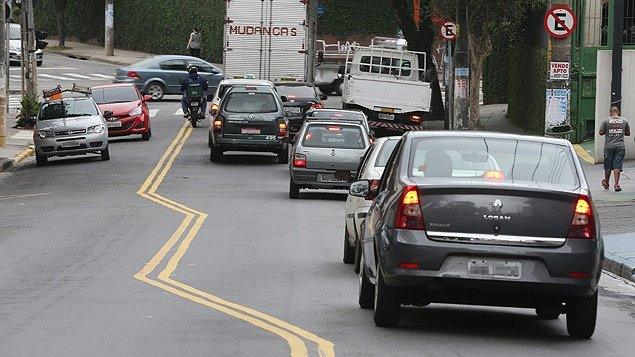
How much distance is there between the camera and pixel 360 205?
650 inches

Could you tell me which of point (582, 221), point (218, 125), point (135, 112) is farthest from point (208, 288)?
point (135, 112)

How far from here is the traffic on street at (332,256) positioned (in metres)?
10.9

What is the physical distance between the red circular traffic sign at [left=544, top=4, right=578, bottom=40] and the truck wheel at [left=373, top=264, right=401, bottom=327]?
18.1 metres

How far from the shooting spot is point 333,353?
414 inches

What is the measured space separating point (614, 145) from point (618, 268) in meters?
9.99

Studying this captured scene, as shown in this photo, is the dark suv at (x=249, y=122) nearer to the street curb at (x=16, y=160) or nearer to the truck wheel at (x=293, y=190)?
the street curb at (x=16, y=160)

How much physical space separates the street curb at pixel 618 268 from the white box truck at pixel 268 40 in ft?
82.9

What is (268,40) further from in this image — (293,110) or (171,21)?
(171,21)

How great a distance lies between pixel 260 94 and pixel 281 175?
278 cm

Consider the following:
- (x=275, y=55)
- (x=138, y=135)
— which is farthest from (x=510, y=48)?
Result: (x=138, y=135)

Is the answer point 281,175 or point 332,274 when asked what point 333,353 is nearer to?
point 332,274

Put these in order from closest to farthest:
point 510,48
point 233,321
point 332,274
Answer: point 233,321 < point 332,274 < point 510,48

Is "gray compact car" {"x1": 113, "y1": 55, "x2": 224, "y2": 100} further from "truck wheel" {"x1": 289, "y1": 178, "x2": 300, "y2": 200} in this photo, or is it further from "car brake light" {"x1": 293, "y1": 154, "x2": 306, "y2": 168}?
"car brake light" {"x1": 293, "y1": 154, "x2": 306, "y2": 168}

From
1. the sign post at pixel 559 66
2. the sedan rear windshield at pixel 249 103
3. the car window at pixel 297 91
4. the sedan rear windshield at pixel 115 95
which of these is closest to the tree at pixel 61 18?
the sedan rear windshield at pixel 115 95
